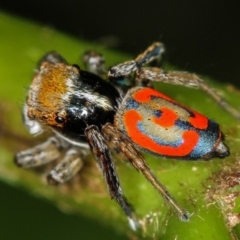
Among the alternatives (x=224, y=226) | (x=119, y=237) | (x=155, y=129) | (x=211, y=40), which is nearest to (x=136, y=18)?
(x=211, y=40)

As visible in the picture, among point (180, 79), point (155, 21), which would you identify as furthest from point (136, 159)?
point (155, 21)

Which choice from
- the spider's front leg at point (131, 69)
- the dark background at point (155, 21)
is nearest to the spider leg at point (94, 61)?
the spider's front leg at point (131, 69)

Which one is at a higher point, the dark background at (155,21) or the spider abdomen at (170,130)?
the spider abdomen at (170,130)

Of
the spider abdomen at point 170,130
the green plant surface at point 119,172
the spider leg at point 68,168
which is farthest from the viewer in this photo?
the spider leg at point 68,168

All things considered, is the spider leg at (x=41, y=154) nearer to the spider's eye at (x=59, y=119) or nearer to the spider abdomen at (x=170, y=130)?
the spider's eye at (x=59, y=119)

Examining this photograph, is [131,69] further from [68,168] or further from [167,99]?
[68,168]

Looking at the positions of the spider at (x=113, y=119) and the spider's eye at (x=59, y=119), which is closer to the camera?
the spider at (x=113, y=119)

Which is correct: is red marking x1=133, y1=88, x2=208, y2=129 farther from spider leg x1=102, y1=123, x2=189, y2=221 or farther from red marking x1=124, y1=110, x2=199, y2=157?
spider leg x1=102, y1=123, x2=189, y2=221

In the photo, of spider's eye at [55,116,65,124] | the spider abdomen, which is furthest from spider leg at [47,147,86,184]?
the spider abdomen
